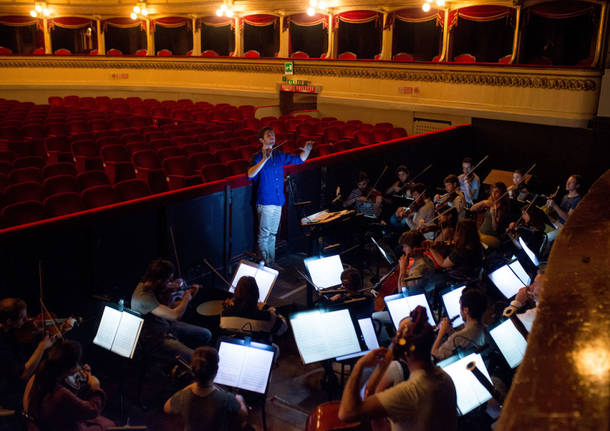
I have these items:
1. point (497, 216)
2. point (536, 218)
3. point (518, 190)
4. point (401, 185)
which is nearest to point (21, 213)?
point (401, 185)

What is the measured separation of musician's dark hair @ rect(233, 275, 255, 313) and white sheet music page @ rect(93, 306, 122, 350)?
847mm

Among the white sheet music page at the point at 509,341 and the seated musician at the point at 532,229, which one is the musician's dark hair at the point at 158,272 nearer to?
the white sheet music page at the point at 509,341

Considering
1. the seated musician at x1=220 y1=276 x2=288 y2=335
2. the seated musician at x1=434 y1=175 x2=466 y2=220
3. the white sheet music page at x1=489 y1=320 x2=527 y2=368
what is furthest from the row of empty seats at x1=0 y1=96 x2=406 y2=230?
the white sheet music page at x1=489 y1=320 x2=527 y2=368

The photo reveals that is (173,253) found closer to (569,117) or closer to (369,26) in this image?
(569,117)

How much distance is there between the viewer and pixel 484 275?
6086 millimetres

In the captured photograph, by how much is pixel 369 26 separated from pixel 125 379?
14.1 metres

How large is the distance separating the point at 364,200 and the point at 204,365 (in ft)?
14.8

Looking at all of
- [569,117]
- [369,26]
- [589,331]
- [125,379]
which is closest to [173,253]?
[125,379]

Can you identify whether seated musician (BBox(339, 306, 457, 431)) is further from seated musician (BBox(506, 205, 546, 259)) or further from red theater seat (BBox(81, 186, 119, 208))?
red theater seat (BBox(81, 186, 119, 208))

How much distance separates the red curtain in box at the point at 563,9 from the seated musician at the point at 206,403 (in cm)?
1120

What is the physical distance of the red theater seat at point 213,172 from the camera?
23.9 ft

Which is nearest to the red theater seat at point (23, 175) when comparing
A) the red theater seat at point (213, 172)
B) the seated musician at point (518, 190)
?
the red theater seat at point (213, 172)

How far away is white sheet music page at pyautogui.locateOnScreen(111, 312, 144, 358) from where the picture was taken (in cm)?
383

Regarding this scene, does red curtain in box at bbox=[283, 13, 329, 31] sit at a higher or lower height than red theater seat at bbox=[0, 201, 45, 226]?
Answer: higher
